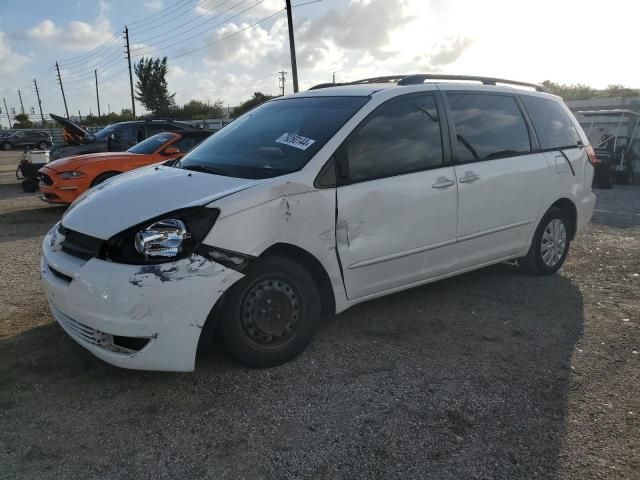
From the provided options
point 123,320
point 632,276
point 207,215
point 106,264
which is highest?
point 207,215

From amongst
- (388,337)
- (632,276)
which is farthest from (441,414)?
(632,276)

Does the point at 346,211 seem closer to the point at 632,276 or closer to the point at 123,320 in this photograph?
the point at 123,320

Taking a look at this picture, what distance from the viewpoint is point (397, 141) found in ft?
12.5

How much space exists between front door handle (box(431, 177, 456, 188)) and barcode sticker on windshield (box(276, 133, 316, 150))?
1.01 meters

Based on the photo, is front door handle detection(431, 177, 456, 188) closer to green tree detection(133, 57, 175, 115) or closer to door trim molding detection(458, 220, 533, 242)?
door trim molding detection(458, 220, 533, 242)

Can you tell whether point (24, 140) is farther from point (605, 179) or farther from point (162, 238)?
point (162, 238)

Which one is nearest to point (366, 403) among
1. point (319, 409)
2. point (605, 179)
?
point (319, 409)

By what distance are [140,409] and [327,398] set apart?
1033 mm

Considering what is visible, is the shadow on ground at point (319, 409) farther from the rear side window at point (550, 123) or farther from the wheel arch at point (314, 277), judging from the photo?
the rear side window at point (550, 123)

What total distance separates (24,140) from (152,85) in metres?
16.9

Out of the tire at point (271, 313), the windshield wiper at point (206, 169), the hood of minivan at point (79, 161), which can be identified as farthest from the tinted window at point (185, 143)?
the tire at point (271, 313)

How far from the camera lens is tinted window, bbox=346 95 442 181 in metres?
3.59

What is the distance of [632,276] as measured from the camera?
5.39 meters

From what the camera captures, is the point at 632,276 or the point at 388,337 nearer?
the point at 388,337
